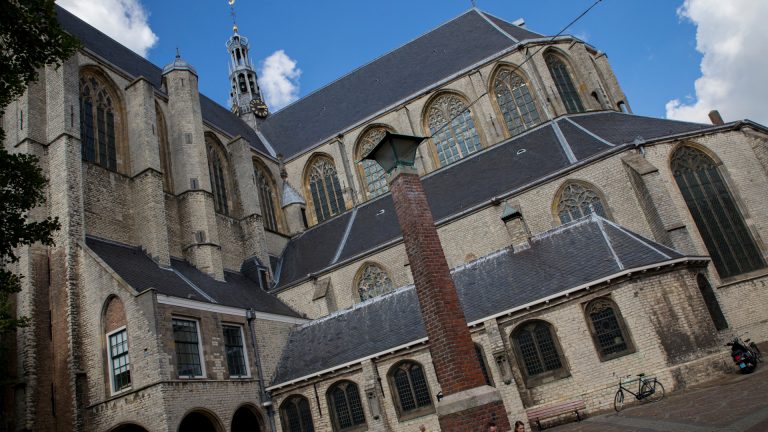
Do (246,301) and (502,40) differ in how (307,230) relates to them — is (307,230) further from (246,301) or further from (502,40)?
(502,40)

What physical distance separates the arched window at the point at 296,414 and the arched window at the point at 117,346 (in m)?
4.91

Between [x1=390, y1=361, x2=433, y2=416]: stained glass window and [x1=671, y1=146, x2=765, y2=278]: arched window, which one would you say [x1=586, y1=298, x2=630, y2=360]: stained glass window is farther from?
[x1=671, y1=146, x2=765, y2=278]: arched window

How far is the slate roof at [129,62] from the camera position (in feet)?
68.9

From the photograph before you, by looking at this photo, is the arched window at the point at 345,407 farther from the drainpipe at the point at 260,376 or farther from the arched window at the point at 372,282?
the arched window at the point at 372,282

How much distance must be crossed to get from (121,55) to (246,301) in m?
12.5

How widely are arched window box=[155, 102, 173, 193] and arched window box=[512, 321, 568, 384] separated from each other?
1424cm

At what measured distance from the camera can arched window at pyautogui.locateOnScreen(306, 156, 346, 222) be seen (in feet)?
88.5

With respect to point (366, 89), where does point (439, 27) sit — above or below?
above

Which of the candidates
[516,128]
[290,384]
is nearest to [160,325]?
[290,384]

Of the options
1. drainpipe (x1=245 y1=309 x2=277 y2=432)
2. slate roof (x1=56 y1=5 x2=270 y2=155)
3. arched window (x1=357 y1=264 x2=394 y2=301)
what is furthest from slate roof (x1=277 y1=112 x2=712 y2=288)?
slate roof (x1=56 y1=5 x2=270 y2=155)

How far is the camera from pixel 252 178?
81.0 feet

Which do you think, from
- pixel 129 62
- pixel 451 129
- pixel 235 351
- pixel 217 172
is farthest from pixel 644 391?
pixel 129 62

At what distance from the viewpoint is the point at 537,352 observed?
14.0 meters

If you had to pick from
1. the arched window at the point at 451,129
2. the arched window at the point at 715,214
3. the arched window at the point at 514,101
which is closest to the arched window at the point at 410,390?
the arched window at the point at 715,214
